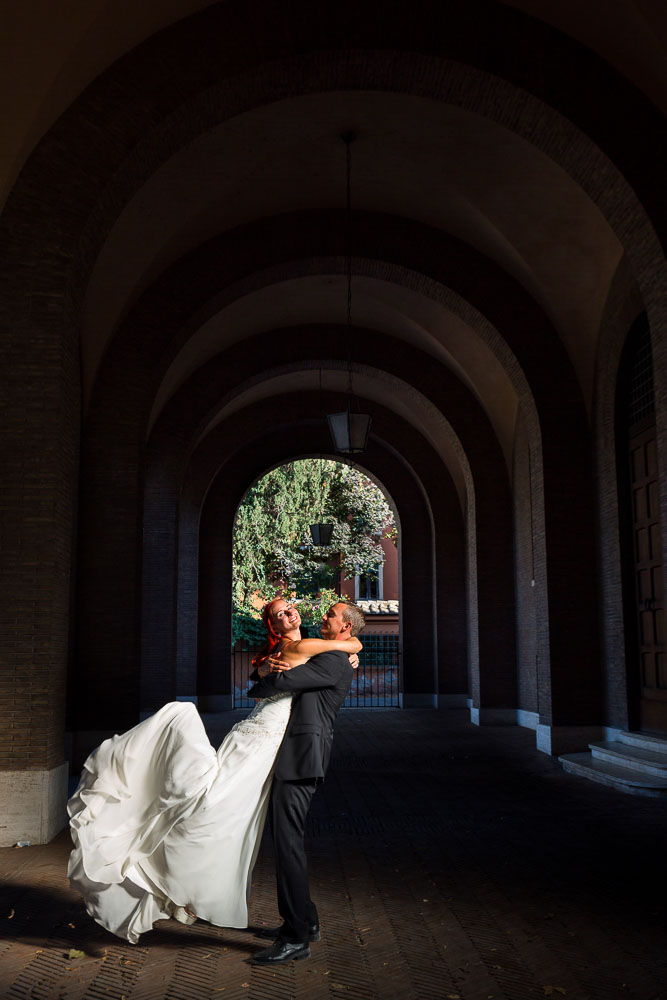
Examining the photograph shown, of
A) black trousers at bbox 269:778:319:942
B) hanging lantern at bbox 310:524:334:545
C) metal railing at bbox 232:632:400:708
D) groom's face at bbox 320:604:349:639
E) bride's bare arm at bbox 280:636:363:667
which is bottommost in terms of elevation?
metal railing at bbox 232:632:400:708

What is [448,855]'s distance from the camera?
Result: 6.41m

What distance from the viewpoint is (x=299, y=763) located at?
14.6ft

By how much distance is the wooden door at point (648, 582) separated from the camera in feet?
33.5

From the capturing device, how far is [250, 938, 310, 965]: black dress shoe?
424 centimetres

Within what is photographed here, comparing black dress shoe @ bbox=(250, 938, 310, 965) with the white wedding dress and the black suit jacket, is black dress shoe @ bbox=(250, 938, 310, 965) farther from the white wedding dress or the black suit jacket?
the black suit jacket

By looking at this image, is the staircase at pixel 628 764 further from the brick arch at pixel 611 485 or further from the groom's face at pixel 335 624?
the groom's face at pixel 335 624

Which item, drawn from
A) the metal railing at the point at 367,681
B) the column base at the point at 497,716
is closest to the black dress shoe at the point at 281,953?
the column base at the point at 497,716

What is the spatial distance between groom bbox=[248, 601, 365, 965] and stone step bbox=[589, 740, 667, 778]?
5709mm

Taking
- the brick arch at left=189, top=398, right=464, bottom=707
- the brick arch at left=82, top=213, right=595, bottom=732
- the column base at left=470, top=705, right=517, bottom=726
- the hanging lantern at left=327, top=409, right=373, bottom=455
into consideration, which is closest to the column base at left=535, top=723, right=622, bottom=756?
the brick arch at left=82, top=213, right=595, bottom=732

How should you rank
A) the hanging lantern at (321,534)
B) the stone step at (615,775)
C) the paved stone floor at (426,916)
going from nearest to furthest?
the paved stone floor at (426,916) < the stone step at (615,775) < the hanging lantern at (321,534)

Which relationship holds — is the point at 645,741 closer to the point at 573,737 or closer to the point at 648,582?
the point at 573,737

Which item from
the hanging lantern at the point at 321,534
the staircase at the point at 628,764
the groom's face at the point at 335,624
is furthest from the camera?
the hanging lantern at the point at 321,534

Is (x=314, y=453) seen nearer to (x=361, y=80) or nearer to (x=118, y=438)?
(x=118, y=438)

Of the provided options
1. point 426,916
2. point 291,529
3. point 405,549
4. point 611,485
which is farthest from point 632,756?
point 291,529
